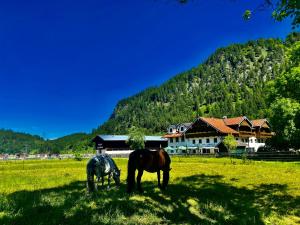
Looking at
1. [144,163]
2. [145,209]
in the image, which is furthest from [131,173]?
[145,209]

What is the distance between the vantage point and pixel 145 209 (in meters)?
13.6

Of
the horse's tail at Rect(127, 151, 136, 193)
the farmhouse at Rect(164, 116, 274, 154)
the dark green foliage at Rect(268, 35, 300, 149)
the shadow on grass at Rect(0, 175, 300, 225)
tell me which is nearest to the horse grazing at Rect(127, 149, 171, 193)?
the horse's tail at Rect(127, 151, 136, 193)

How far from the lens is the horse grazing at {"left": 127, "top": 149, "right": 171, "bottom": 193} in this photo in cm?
1770

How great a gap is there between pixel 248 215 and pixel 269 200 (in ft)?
15.3

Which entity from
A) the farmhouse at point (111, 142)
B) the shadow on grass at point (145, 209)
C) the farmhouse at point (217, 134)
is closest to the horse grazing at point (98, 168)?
the shadow on grass at point (145, 209)

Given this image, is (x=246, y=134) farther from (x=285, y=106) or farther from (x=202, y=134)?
(x=285, y=106)

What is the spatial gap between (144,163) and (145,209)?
511 cm

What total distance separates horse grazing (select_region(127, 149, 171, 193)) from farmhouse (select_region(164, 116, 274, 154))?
83308 mm

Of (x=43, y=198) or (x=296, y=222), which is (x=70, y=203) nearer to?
(x=43, y=198)

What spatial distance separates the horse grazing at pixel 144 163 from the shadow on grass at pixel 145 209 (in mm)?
939

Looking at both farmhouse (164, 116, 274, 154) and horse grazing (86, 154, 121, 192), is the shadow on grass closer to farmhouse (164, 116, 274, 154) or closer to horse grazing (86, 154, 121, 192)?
horse grazing (86, 154, 121, 192)

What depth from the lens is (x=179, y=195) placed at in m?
17.5

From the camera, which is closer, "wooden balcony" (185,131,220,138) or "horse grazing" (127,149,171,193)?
"horse grazing" (127,149,171,193)

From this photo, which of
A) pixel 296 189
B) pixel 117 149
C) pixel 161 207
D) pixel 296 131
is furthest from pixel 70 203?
pixel 117 149
